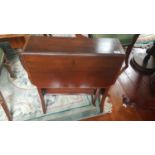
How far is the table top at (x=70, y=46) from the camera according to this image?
0.92 m

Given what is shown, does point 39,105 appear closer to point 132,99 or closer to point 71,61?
point 71,61

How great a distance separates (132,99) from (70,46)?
1.00 meters

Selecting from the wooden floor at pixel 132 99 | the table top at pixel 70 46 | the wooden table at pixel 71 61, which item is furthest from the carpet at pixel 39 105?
the table top at pixel 70 46

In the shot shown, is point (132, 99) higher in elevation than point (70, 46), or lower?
lower

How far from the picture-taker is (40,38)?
3.37 feet

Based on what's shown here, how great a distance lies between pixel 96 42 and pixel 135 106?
883mm

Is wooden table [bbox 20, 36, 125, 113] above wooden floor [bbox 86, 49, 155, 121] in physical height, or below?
above

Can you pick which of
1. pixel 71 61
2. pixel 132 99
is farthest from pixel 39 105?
pixel 132 99

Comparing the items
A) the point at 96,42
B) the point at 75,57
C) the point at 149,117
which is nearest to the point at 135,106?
the point at 149,117

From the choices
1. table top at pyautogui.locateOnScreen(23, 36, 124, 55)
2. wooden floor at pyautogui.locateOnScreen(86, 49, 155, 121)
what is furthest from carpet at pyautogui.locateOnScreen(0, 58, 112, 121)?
table top at pyautogui.locateOnScreen(23, 36, 124, 55)

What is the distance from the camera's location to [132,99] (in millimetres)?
1660

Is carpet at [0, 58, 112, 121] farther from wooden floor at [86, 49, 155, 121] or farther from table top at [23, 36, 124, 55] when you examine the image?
table top at [23, 36, 124, 55]

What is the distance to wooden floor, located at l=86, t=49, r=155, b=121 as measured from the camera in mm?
1518

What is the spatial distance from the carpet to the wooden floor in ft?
0.27
